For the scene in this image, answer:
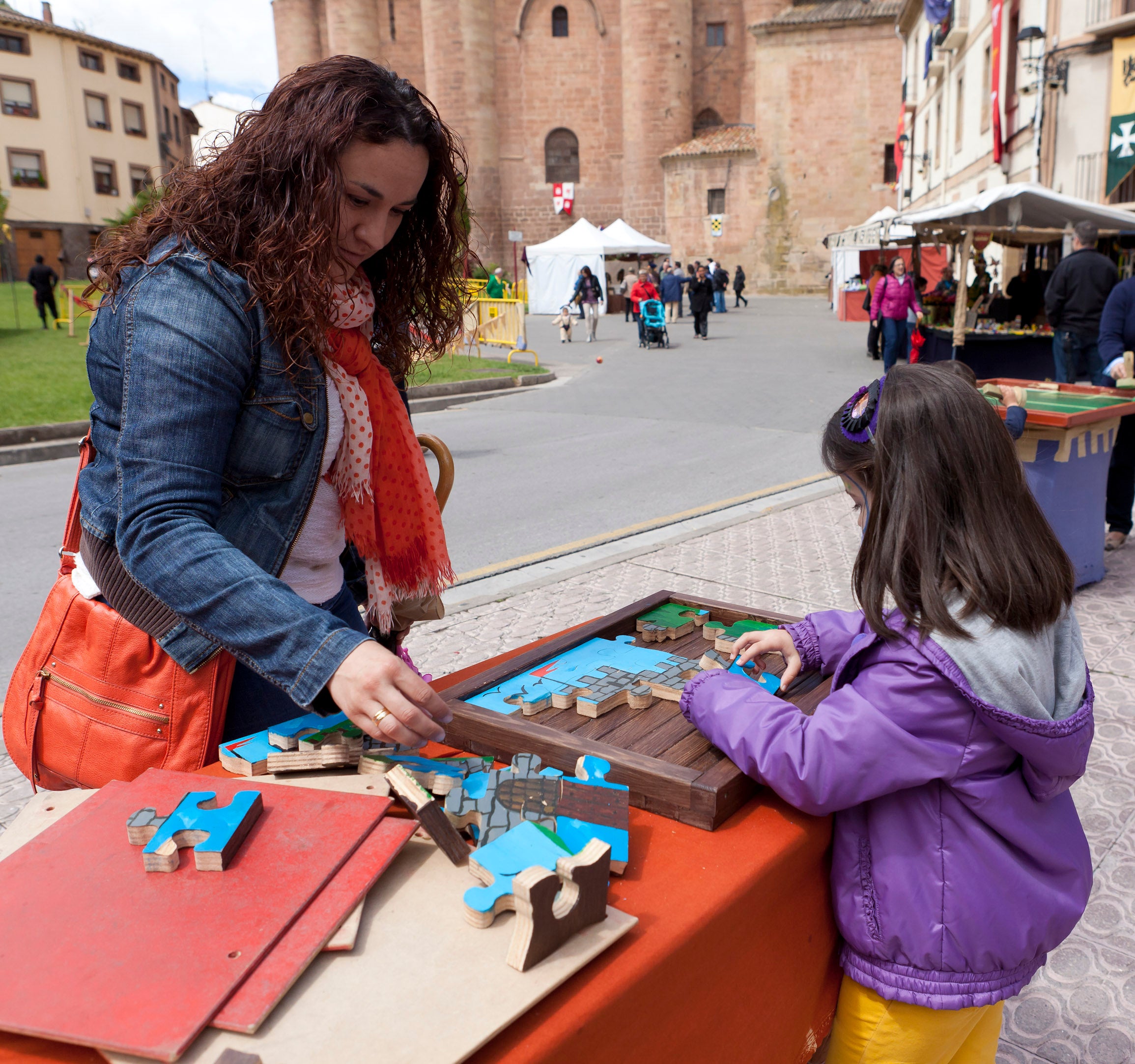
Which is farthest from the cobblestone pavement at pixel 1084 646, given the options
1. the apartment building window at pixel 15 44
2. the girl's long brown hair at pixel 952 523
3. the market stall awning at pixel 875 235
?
the apartment building window at pixel 15 44

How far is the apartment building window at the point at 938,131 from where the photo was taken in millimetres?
29125

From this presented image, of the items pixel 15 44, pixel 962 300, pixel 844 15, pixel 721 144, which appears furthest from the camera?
pixel 15 44

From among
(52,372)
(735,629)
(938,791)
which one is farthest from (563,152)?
(938,791)

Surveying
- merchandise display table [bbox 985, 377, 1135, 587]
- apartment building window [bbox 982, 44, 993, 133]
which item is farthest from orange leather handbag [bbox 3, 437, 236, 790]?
apartment building window [bbox 982, 44, 993, 133]

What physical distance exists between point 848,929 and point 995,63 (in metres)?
23.6

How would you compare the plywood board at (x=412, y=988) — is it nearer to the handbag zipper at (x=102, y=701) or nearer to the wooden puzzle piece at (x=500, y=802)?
the wooden puzzle piece at (x=500, y=802)

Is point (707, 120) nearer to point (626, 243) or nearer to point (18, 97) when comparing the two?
point (626, 243)

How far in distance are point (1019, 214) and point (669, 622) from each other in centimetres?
1218

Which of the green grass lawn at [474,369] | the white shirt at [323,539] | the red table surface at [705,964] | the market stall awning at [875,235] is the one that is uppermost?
the market stall awning at [875,235]

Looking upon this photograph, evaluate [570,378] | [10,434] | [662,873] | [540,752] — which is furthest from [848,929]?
[570,378]

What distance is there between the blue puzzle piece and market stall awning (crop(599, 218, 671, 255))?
28.9 metres

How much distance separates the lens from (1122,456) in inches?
236

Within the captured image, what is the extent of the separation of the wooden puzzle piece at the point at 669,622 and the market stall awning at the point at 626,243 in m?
27.9

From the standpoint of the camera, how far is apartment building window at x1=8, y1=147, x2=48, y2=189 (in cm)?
4428
